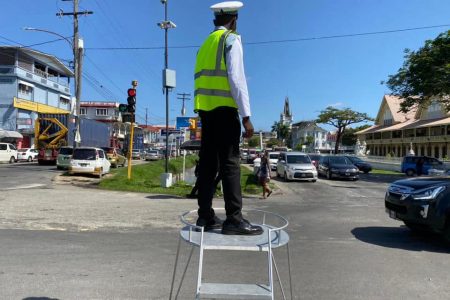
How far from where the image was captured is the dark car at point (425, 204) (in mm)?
7847

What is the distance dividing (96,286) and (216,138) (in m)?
2.42

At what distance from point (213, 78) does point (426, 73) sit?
94.9 feet

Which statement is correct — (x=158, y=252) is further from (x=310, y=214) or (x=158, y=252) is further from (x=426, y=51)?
(x=426, y=51)

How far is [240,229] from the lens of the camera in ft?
11.6

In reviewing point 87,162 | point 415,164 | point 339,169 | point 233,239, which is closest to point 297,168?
point 339,169

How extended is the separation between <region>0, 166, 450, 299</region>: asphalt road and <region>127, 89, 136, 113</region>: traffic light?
24.9 feet

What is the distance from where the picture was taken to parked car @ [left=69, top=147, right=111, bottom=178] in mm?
23750

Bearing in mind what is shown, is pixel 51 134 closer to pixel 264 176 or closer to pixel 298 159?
pixel 298 159

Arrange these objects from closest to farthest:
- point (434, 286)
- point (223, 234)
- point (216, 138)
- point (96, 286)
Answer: point (223, 234)
point (216, 138)
point (96, 286)
point (434, 286)

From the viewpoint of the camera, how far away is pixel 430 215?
7.92m

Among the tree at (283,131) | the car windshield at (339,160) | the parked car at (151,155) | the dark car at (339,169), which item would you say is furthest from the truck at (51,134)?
the tree at (283,131)

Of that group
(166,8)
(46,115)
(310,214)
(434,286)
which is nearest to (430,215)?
(434,286)

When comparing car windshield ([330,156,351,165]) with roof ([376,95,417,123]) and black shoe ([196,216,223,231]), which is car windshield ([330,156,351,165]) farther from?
roof ([376,95,417,123])

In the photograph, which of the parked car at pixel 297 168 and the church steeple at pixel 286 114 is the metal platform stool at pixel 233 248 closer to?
the parked car at pixel 297 168
